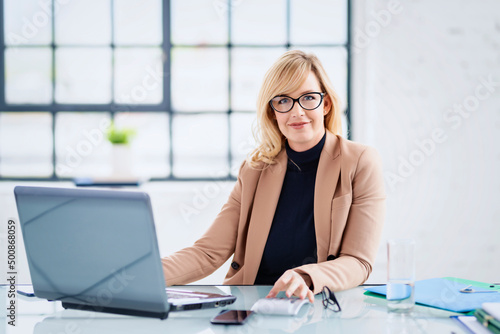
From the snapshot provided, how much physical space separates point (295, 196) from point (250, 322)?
0.76m

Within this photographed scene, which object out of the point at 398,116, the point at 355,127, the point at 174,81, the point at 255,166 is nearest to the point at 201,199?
the point at 174,81

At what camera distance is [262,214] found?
6.18 ft

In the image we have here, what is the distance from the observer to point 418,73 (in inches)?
129

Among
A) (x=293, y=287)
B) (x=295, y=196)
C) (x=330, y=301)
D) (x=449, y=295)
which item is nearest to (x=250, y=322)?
(x=293, y=287)

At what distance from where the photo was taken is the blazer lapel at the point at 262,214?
185cm

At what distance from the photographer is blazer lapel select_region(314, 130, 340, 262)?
70.4 inches

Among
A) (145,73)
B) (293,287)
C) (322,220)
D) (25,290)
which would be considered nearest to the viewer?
(293,287)

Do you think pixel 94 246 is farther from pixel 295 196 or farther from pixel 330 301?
pixel 295 196

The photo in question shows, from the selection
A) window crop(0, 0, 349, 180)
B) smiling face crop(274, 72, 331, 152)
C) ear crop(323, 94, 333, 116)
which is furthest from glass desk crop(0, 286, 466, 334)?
window crop(0, 0, 349, 180)

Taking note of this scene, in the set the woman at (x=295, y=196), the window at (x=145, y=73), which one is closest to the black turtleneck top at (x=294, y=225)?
the woman at (x=295, y=196)

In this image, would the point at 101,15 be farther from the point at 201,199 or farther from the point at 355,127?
the point at 355,127

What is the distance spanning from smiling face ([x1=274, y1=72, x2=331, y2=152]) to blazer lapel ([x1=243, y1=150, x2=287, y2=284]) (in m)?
0.12

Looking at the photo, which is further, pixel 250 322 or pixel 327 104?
pixel 327 104

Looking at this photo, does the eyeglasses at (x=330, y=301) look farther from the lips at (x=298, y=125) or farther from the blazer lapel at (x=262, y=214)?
the lips at (x=298, y=125)
